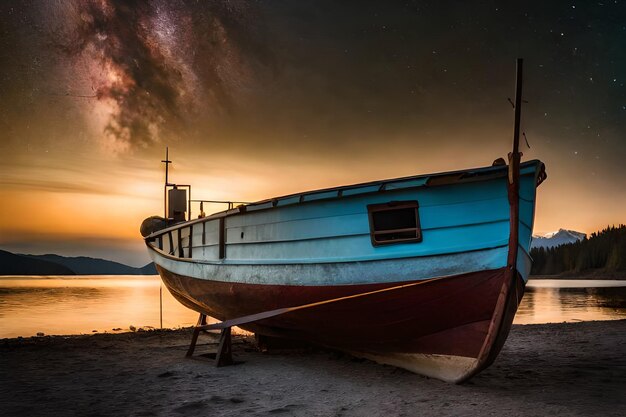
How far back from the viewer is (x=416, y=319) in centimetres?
787

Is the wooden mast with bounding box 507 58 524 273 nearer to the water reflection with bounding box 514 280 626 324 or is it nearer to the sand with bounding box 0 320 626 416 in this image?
the sand with bounding box 0 320 626 416

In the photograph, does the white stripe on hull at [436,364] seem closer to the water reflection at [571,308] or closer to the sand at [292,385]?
the sand at [292,385]

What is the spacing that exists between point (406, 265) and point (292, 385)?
2.62 metres

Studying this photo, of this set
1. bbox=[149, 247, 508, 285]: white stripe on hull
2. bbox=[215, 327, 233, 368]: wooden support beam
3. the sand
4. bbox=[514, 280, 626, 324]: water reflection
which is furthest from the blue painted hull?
bbox=[514, 280, 626, 324]: water reflection

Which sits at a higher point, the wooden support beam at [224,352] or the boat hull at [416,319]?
the boat hull at [416,319]

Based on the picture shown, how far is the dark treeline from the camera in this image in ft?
399

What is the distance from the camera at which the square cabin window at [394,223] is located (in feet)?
26.0

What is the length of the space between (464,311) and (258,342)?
551cm

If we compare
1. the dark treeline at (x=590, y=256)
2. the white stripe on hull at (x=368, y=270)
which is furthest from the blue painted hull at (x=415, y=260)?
the dark treeline at (x=590, y=256)

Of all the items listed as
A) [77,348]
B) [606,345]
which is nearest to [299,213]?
[77,348]

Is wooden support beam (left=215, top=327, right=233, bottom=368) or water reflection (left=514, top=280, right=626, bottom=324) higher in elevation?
wooden support beam (left=215, top=327, right=233, bottom=368)

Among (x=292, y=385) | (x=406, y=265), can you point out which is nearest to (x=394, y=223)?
(x=406, y=265)

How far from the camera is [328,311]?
8.67 meters

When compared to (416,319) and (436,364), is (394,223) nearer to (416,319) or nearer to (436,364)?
(416,319)
